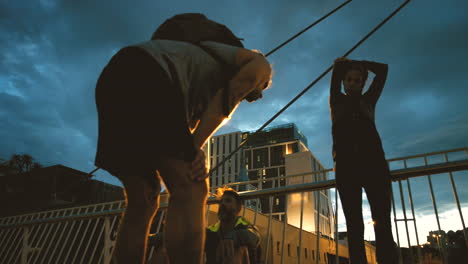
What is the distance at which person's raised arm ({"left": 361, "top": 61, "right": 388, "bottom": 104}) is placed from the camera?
2306 mm

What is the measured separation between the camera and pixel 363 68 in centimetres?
233

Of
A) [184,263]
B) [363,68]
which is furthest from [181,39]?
[363,68]

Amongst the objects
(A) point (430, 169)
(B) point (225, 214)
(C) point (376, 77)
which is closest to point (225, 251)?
(B) point (225, 214)

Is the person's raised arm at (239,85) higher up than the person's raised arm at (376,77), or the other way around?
the person's raised arm at (376,77)

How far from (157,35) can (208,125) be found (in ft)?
1.54

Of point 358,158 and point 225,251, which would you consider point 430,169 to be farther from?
point 225,251

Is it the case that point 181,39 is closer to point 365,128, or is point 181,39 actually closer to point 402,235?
point 365,128

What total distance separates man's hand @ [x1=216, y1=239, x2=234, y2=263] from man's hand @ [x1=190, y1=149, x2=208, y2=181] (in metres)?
1.35

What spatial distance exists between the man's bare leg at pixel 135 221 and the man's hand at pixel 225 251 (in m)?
1.12

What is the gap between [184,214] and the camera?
31.8 inches

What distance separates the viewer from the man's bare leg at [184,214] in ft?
2.54

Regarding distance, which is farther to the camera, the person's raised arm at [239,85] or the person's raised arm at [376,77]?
the person's raised arm at [376,77]

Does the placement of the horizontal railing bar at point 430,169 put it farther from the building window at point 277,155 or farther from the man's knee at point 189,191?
the building window at point 277,155

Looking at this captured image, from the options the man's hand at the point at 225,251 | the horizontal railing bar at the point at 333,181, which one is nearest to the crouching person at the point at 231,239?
the man's hand at the point at 225,251
